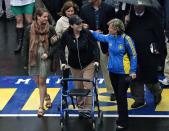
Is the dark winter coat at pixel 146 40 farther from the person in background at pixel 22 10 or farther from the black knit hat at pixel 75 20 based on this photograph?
the person in background at pixel 22 10

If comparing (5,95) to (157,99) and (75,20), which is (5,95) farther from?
(157,99)

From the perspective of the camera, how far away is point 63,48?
957cm

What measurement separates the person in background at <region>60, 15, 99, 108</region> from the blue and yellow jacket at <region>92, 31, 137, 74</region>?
315 mm

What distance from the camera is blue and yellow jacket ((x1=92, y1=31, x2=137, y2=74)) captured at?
359 inches

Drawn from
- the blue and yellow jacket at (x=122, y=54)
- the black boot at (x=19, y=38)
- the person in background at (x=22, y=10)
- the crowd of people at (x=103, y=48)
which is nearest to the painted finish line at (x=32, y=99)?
the crowd of people at (x=103, y=48)

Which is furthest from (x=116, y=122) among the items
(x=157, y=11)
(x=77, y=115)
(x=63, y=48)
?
(x=157, y=11)

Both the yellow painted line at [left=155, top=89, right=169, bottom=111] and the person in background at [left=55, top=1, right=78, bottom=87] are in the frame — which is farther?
the yellow painted line at [left=155, top=89, right=169, bottom=111]

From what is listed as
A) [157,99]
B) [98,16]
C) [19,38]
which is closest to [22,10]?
[19,38]

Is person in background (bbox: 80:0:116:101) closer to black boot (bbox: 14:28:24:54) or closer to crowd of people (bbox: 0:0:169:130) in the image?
crowd of people (bbox: 0:0:169:130)

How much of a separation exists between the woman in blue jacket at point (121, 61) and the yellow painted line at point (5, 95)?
2.53 m

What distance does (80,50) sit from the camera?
945cm

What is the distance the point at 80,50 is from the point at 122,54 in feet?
2.42

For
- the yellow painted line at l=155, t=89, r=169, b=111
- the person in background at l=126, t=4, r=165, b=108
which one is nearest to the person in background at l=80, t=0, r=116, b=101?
the person in background at l=126, t=4, r=165, b=108

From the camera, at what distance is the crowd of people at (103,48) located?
9.19 m
